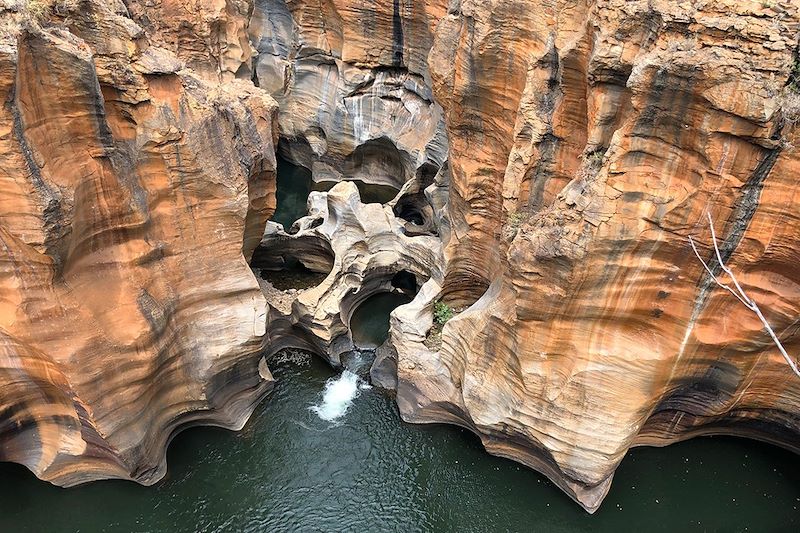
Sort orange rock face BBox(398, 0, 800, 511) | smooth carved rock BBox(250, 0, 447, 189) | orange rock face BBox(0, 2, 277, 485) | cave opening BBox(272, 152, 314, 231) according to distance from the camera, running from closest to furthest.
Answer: orange rock face BBox(398, 0, 800, 511) → orange rock face BBox(0, 2, 277, 485) → smooth carved rock BBox(250, 0, 447, 189) → cave opening BBox(272, 152, 314, 231)

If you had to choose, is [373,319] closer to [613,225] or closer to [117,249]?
[117,249]

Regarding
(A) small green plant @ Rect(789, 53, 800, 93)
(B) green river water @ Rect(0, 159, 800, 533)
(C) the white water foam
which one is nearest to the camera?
(A) small green plant @ Rect(789, 53, 800, 93)

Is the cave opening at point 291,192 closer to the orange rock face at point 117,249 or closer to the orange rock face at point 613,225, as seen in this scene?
the orange rock face at point 117,249

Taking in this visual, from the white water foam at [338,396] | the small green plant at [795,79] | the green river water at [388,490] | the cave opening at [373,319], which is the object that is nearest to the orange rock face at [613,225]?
the small green plant at [795,79]

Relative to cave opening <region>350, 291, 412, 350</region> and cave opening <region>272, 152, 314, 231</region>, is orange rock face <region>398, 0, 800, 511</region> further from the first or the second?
cave opening <region>272, 152, 314, 231</region>

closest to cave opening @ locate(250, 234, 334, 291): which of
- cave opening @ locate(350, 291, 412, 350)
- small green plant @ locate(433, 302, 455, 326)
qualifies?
cave opening @ locate(350, 291, 412, 350)

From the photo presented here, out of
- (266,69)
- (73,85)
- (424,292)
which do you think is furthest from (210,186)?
(266,69)

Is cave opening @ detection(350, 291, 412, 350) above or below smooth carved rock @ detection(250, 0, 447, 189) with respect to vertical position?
below
